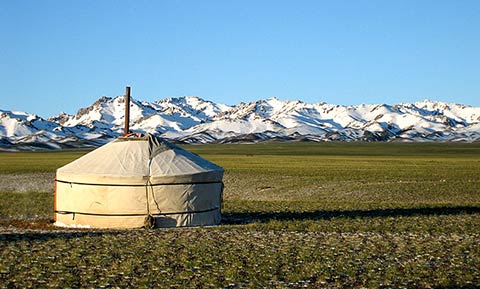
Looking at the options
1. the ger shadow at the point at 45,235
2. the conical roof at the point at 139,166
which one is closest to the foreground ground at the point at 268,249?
the ger shadow at the point at 45,235

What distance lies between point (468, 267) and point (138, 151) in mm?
9265

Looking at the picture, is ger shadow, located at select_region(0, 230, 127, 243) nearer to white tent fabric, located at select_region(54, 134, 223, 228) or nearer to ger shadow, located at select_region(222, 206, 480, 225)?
white tent fabric, located at select_region(54, 134, 223, 228)

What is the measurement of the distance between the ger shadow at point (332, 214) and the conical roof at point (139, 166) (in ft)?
6.35

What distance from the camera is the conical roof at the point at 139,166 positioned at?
57.1 feet

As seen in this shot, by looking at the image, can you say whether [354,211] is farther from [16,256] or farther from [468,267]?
[16,256]

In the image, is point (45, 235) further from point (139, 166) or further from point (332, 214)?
point (332, 214)

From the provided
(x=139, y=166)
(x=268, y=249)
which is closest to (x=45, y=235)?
(x=139, y=166)

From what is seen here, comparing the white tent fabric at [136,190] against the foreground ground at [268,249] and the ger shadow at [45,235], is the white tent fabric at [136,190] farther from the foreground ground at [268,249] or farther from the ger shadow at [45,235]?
the ger shadow at [45,235]

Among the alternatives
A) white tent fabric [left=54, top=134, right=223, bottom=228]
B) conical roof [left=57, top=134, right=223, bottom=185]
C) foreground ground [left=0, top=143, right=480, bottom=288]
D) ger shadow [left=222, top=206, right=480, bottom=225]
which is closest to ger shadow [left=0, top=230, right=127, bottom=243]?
foreground ground [left=0, top=143, right=480, bottom=288]

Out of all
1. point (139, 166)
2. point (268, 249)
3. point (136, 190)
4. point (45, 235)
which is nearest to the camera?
point (268, 249)

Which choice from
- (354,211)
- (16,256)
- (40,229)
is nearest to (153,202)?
(40,229)

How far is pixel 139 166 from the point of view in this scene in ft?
58.4

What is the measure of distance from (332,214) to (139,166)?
6.28 metres

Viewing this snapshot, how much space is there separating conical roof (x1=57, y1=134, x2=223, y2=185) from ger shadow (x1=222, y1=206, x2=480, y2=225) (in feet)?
6.35
